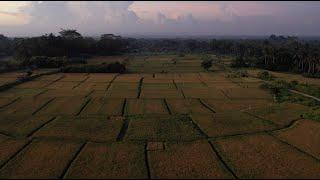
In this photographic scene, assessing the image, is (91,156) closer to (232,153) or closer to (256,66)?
(232,153)

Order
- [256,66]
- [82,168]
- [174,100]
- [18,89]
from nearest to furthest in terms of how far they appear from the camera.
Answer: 1. [82,168]
2. [174,100]
3. [18,89]
4. [256,66]

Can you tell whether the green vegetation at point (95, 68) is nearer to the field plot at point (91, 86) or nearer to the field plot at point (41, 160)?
the field plot at point (91, 86)

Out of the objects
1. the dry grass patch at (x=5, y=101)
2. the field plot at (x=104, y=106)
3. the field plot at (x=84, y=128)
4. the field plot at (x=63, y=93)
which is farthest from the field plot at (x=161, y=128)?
the dry grass patch at (x=5, y=101)

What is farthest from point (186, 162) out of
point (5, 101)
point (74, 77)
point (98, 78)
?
point (74, 77)

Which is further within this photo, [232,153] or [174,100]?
→ [174,100]

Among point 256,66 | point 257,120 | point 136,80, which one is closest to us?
point 257,120

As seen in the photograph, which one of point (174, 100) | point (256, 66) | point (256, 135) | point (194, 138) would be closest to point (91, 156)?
point (194, 138)
